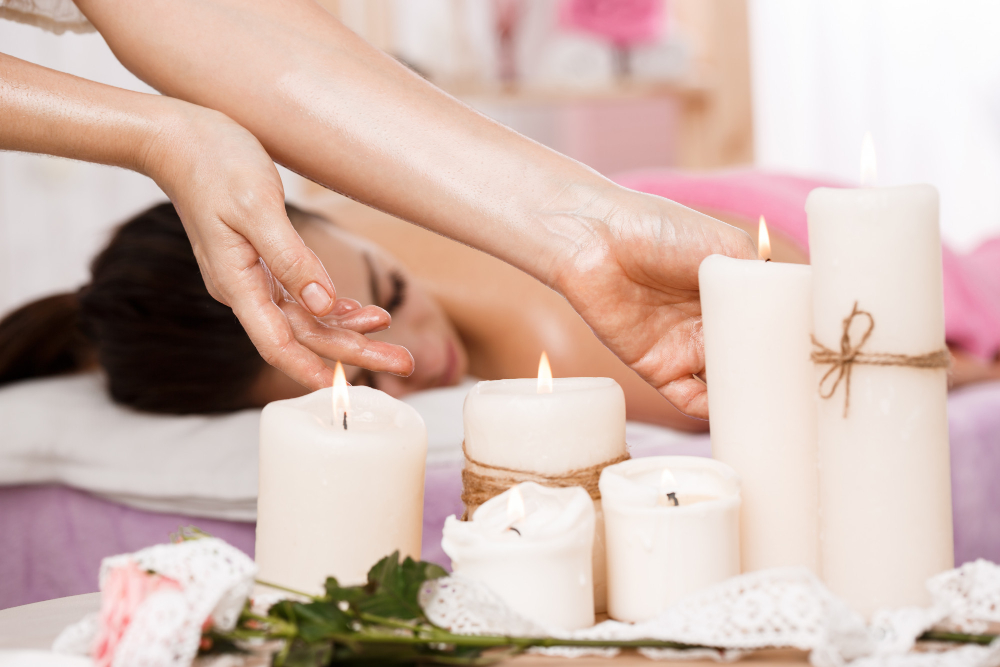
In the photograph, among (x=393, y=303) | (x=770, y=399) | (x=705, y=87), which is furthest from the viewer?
(x=705, y=87)

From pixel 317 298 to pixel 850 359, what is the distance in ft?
1.34

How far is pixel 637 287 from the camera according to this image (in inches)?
29.1

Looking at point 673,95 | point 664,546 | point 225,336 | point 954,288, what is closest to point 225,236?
point 664,546

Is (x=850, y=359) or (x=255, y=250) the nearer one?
(x=850, y=359)

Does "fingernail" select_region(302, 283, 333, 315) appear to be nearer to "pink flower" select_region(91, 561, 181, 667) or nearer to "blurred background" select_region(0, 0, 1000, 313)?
"pink flower" select_region(91, 561, 181, 667)

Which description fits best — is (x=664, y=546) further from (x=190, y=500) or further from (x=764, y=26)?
(x=764, y=26)

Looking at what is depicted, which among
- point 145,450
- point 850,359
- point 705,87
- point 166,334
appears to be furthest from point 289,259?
point 705,87

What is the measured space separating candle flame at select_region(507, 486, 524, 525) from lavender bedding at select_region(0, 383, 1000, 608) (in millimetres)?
685

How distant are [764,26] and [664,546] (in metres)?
3.11

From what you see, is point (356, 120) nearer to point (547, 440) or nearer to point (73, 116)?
point (73, 116)

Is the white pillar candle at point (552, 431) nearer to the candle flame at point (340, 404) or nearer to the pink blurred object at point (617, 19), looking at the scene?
the candle flame at point (340, 404)

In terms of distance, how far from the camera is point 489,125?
2.58 ft

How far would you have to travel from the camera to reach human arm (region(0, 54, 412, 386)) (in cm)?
72

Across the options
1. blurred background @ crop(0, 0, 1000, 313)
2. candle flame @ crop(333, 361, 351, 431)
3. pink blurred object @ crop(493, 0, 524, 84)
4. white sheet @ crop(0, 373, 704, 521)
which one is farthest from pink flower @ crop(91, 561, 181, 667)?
pink blurred object @ crop(493, 0, 524, 84)
